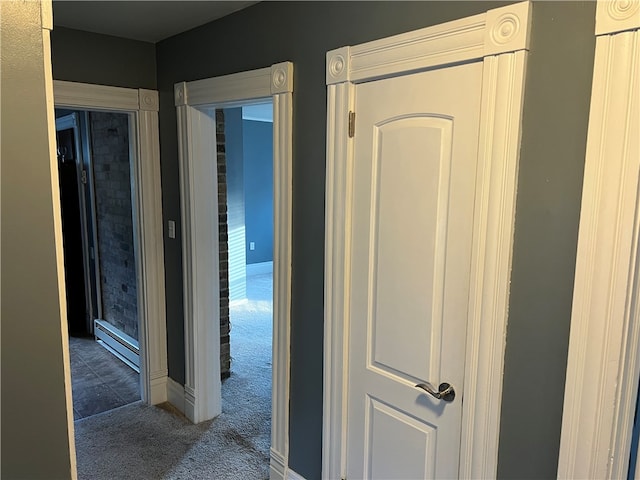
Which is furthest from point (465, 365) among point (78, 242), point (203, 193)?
point (78, 242)

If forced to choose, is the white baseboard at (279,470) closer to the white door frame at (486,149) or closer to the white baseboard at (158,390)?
the white door frame at (486,149)

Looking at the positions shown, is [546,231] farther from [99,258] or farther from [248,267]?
[248,267]

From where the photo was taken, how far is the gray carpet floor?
2561 millimetres

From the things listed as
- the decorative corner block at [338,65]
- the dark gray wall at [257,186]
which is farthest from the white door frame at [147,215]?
the dark gray wall at [257,186]

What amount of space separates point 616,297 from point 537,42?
71 cm

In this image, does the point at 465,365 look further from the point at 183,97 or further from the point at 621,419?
the point at 183,97

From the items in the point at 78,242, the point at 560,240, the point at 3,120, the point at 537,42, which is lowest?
the point at 78,242

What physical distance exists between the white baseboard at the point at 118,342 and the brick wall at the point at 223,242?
684 millimetres

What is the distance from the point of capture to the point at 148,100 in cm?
295

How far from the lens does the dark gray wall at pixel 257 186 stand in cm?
682

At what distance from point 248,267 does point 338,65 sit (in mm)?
5473

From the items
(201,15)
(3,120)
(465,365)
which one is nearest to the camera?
(3,120)

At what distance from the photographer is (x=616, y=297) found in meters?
1.21

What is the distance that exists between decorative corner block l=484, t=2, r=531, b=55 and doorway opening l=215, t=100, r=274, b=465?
3.96ft
